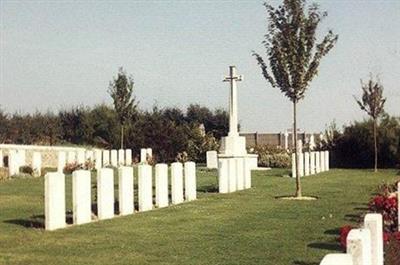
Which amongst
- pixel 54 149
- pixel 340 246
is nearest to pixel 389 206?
pixel 340 246

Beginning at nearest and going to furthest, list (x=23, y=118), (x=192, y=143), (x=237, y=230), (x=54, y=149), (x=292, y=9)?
(x=237, y=230)
(x=292, y=9)
(x=54, y=149)
(x=192, y=143)
(x=23, y=118)

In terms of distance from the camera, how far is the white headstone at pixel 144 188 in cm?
1526

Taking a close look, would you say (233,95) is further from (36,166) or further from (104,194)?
(104,194)

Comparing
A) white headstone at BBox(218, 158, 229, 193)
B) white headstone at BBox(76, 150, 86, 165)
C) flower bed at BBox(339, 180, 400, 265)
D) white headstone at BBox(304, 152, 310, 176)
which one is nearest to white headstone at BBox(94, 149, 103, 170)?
white headstone at BBox(76, 150, 86, 165)

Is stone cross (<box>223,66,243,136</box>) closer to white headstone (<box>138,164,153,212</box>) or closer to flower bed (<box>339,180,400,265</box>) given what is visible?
white headstone (<box>138,164,153,212</box>)

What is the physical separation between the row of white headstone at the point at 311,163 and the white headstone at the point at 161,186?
40.9 ft

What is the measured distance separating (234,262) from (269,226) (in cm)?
361

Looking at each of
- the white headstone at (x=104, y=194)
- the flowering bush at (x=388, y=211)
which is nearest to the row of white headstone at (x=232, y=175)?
the white headstone at (x=104, y=194)

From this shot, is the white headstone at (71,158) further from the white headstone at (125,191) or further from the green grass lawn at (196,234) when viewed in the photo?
the white headstone at (125,191)

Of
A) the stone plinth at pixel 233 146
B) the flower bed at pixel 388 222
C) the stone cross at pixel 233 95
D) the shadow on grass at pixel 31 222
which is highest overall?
the stone cross at pixel 233 95

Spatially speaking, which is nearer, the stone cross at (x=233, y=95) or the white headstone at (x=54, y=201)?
the white headstone at (x=54, y=201)

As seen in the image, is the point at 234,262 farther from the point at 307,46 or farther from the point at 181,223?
the point at 307,46

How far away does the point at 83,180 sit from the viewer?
13.0 m

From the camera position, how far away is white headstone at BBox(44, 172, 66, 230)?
12.0 m
